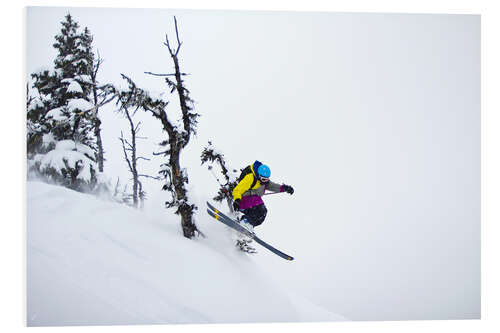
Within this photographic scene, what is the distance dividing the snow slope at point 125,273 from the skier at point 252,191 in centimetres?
90

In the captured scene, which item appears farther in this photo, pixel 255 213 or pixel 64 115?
pixel 64 115

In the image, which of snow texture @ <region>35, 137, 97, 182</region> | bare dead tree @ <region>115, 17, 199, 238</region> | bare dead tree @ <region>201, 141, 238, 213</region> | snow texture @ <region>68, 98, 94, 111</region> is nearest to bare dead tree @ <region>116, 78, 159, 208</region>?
bare dead tree @ <region>115, 17, 199, 238</region>

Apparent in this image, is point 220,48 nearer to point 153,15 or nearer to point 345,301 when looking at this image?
point 153,15

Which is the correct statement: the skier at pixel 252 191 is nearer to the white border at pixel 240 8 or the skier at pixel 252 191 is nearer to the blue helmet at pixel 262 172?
the blue helmet at pixel 262 172

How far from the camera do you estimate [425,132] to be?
29.4ft

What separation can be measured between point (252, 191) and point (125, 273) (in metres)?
2.74

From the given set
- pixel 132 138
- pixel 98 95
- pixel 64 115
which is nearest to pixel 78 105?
pixel 64 115

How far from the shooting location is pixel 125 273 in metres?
4.75

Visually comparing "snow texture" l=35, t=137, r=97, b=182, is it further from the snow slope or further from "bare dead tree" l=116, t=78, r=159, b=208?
the snow slope

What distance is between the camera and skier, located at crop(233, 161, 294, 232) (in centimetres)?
589

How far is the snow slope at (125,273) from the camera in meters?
4.46

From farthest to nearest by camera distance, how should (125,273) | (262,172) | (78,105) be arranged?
(78,105) < (262,172) < (125,273)

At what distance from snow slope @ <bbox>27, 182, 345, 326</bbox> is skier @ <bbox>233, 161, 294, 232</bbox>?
903mm

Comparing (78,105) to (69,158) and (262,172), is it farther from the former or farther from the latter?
(262,172)
